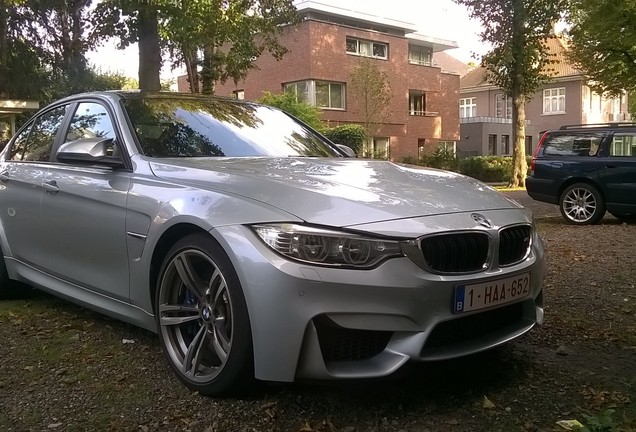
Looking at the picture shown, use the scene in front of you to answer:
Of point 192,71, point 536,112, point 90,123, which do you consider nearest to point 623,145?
point 90,123

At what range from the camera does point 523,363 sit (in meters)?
3.54

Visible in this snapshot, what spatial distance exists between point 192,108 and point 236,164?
3.22 ft

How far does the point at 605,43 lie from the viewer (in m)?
18.2

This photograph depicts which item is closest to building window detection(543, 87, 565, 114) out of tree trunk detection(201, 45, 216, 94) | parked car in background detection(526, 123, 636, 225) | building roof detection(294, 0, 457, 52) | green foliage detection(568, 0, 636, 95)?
building roof detection(294, 0, 457, 52)

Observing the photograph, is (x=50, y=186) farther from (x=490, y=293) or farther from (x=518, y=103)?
(x=518, y=103)

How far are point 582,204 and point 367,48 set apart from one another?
23.8m

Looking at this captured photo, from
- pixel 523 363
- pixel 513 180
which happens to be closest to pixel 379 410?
pixel 523 363

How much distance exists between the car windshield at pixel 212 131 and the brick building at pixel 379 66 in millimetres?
24590

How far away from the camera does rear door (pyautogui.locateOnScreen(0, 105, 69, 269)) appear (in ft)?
14.4

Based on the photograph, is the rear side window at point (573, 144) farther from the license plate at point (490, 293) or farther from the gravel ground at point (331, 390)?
the license plate at point (490, 293)

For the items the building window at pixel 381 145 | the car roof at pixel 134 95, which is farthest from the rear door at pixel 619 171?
the building window at pixel 381 145

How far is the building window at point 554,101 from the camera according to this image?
44.9 m

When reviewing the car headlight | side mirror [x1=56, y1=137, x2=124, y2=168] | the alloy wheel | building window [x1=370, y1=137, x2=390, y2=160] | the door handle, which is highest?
building window [x1=370, y1=137, x2=390, y2=160]

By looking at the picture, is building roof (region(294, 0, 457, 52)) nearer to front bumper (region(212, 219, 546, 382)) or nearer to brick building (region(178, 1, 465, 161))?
brick building (region(178, 1, 465, 161))
